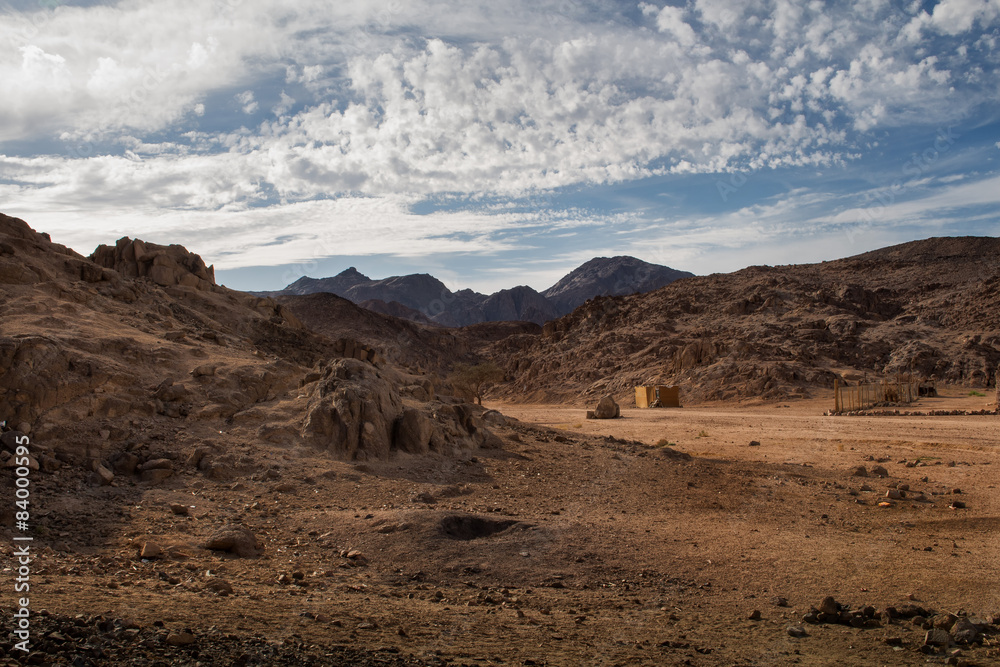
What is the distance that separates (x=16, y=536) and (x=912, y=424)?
22.5 meters

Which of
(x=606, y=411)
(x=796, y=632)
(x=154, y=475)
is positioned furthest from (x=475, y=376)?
(x=796, y=632)

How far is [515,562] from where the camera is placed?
21.4 feet

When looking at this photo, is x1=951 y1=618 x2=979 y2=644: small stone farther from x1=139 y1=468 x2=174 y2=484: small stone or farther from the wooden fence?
the wooden fence

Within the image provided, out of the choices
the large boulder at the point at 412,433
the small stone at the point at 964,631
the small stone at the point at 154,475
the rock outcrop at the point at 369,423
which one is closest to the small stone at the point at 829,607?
the small stone at the point at 964,631

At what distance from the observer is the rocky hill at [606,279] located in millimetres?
138125

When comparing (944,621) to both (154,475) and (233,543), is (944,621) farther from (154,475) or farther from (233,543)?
(154,475)

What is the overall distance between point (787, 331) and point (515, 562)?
39795 millimetres

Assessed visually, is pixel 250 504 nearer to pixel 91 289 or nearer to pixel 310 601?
pixel 310 601

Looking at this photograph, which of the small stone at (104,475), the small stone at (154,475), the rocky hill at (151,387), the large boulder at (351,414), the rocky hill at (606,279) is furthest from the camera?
the rocky hill at (606,279)

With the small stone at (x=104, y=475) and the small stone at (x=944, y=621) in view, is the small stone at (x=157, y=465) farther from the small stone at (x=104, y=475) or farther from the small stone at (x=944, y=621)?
the small stone at (x=944, y=621)

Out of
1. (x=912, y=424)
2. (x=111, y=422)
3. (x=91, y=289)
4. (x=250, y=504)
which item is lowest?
(x=912, y=424)

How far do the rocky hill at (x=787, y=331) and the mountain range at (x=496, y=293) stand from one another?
252 ft

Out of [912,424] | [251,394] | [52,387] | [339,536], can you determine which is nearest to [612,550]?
[339,536]

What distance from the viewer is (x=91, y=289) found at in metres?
12.3
